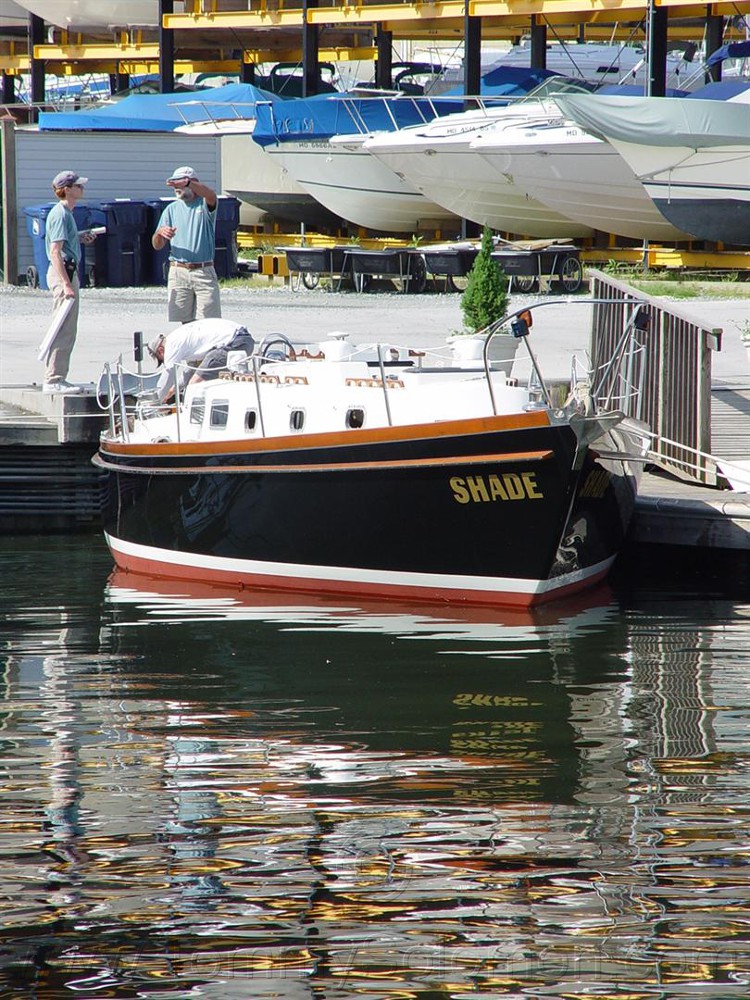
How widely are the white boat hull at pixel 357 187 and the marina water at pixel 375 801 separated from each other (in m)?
22.1

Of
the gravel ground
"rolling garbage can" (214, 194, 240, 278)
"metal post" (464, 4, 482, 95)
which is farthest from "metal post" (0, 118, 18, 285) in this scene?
"metal post" (464, 4, 482, 95)

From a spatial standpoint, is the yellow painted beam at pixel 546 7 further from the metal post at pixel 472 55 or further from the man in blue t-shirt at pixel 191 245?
the man in blue t-shirt at pixel 191 245

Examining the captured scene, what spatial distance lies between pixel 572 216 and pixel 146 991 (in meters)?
24.6

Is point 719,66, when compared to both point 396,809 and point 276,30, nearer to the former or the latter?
point 276,30

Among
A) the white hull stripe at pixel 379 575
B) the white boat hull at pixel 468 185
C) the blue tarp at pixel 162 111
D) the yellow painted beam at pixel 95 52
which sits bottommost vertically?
the white hull stripe at pixel 379 575

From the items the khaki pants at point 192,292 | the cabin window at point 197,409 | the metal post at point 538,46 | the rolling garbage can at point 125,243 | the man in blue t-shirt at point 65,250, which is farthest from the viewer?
the metal post at point 538,46

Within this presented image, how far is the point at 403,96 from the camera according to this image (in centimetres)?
3281

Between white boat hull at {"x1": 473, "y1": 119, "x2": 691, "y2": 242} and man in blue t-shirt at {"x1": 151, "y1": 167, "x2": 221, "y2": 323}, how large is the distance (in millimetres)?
13494

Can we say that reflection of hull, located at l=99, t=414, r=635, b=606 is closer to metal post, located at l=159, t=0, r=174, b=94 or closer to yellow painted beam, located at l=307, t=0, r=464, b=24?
yellow painted beam, located at l=307, t=0, r=464, b=24

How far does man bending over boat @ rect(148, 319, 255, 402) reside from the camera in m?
11.9

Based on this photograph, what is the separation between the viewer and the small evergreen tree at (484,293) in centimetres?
1510

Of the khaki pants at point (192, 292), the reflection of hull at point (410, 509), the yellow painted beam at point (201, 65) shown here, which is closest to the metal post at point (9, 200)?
the khaki pants at point (192, 292)

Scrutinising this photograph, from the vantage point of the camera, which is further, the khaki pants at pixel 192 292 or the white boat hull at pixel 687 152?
the white boat hull at pixel 687 152

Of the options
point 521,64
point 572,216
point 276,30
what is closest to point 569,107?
point 572,216
